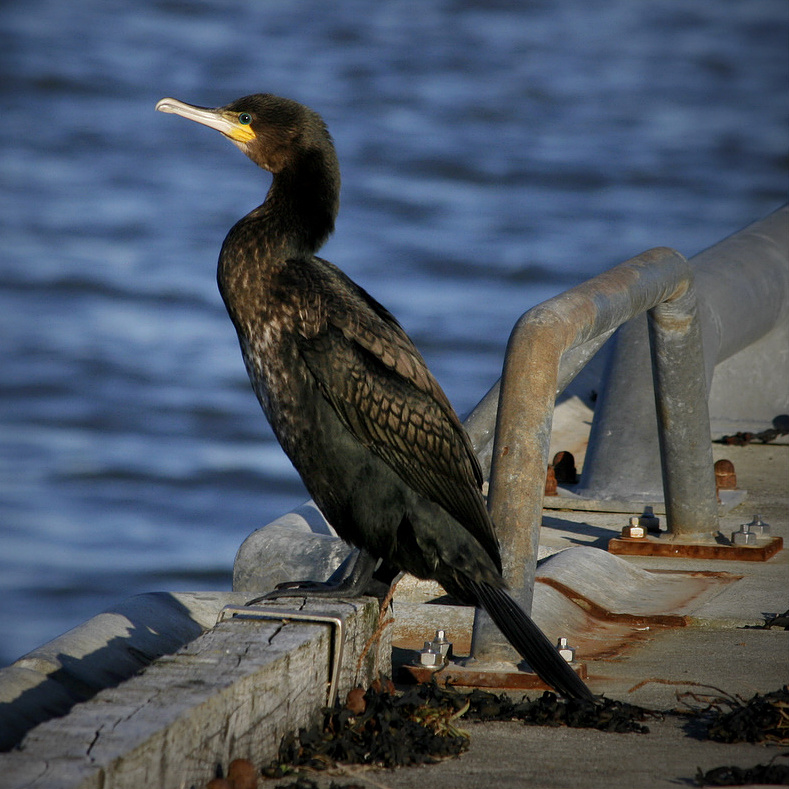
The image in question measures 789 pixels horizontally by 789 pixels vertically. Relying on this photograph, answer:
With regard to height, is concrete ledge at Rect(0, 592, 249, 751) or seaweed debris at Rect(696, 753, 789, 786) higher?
concrete ledge at Rect(0, 592, 249, 751)

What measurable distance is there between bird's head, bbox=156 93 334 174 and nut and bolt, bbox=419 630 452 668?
1275 mm

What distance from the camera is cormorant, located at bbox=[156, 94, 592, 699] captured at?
2.79 m

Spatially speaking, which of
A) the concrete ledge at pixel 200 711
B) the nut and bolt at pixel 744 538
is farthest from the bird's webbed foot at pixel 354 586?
the nut and bolt at pixel 744 538

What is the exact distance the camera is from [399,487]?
285 centimetres

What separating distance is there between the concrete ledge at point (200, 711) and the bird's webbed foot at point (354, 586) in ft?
0.41

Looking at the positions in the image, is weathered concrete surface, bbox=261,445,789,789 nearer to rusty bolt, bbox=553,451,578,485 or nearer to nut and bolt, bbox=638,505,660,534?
nut and bolt, bbox=638,505,660,534

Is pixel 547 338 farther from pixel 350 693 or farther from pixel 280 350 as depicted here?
pixel 350 693

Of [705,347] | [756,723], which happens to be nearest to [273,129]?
[756,723]

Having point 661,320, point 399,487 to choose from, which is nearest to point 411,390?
point 399,487

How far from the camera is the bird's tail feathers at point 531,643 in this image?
2621 millimetres

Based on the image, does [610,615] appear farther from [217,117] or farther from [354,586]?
[217,117]

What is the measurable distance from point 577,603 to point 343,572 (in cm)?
76

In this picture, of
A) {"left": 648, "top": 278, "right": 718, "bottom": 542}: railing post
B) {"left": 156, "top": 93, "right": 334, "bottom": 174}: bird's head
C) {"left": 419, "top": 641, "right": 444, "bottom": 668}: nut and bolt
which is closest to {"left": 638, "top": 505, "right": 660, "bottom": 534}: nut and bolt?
{"left": 648, "top": 278, "right": 718, "bottom": 542}: railing post

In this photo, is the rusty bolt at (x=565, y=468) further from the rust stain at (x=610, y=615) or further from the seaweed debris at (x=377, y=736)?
the seaweed debris at (x=377, y=736)
